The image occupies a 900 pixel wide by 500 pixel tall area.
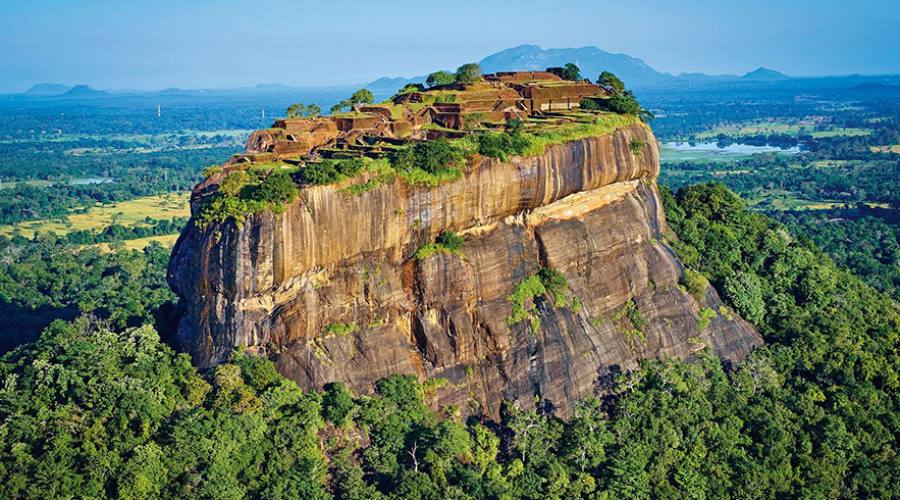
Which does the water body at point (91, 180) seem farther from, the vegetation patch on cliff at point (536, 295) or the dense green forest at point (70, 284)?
the vegetation patch on cliff at point (536, 295)

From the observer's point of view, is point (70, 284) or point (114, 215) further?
point (114, 215)

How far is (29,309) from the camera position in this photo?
2078 inches

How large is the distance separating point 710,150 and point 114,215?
326 feet

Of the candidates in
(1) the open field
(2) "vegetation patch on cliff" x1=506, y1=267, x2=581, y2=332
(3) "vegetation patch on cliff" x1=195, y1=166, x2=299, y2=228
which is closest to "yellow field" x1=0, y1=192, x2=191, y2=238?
(3) "vegetation patch on cliff" x1=195, y1=166, x2=299, y2=228

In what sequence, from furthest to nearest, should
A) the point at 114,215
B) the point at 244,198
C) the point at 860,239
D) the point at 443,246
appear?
the point at 114,215 < the point at 860,239 < the point at 443,246 < the point at 244,198

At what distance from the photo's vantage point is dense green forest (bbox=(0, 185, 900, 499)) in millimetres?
26781

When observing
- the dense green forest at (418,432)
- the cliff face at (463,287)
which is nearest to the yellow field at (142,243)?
the dense green forest at (418,432)

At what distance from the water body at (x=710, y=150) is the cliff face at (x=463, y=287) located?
104 meters

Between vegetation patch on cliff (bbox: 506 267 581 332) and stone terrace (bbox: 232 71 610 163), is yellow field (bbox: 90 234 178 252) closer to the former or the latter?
stone terrace (bbox: 232 71 610 163)

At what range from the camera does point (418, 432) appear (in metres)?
29.7

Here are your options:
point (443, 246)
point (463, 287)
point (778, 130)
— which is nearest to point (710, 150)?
point (778, 130)

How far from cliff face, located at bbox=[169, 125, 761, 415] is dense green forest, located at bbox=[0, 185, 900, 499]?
3.18 ft

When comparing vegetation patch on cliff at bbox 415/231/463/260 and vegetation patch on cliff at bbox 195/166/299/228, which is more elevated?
vegetation patch on cliff at bbox 195/166/299/228

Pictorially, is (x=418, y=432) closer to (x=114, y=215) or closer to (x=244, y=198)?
(x=244, y=198)
